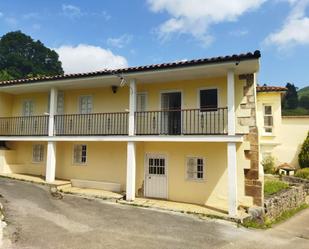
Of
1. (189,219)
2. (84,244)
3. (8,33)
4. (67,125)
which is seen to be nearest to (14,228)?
(84,244)

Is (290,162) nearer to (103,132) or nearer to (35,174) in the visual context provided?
(103,132)

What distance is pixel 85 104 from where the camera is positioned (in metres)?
16.5

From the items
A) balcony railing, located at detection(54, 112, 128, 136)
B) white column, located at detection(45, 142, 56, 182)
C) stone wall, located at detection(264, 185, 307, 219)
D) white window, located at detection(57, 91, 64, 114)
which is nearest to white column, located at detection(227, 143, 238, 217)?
stone wall, located at detection(264, 185, 307, 219)

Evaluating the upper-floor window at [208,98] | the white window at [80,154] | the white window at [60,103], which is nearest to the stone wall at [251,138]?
the upper-floor window at [208,98]

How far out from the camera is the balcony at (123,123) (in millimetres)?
13203

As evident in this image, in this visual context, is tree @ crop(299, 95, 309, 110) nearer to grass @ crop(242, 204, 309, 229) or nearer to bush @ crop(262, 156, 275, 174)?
bush @ crop(262, 156, 275, 174)

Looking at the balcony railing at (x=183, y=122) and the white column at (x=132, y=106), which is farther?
the white column at (x=132, y=106)

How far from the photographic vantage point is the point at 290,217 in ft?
45.4

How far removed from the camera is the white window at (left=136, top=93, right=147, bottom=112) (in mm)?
14812

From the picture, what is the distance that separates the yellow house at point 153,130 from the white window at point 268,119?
11.4 m

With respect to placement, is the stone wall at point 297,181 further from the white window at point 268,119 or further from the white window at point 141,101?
the white window at point 141,101

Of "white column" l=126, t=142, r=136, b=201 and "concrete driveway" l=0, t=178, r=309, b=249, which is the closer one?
"concrete driveway" l=0, t=178, r=309, b=249

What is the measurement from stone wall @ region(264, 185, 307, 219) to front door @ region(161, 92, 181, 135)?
511cm

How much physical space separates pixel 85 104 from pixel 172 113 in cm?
506
